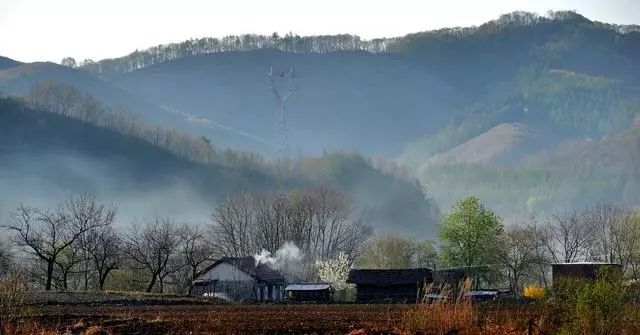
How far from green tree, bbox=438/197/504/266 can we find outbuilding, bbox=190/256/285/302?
20809mm

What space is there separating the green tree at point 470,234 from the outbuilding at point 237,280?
819 inches

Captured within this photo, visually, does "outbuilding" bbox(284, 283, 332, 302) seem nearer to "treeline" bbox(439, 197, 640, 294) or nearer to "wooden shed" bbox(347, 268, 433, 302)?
"wooden shed" bbox(347, 268, 433, 302)

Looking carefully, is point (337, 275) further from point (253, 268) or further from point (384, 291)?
point (384, 291)

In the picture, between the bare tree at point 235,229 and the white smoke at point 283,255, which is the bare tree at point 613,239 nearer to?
the white smoke at point 283,255

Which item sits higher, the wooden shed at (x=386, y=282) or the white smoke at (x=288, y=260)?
the white smoke at (x=288, y=260)

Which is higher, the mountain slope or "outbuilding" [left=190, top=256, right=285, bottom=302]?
the mountain slope

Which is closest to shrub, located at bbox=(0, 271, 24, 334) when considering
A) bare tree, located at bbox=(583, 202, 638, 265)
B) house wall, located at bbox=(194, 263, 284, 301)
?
house wall, located at bbox=(194, 263, 284, 301)

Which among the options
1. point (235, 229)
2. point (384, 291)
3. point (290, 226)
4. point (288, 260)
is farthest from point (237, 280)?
point (235, 229)

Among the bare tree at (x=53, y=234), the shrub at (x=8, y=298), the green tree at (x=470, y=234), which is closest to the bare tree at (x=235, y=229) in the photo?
the bare tree at (x=53, y=234)

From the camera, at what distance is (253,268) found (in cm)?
9319

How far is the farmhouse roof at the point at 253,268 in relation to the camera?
299 ft

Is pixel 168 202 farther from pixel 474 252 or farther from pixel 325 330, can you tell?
pixel 325 330

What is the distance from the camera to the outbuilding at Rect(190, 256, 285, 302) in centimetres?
8844

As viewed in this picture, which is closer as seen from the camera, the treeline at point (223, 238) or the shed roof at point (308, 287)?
the shed roof at point (308, 287)
